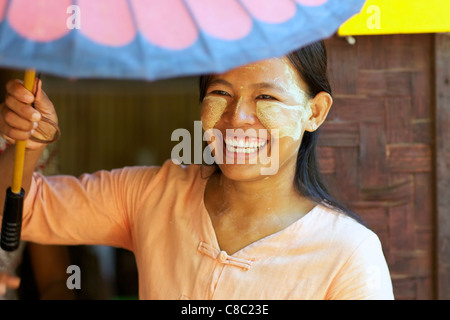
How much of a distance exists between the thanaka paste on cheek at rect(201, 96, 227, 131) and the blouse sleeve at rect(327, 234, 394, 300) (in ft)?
1.70

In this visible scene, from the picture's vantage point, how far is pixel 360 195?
6.91 ft

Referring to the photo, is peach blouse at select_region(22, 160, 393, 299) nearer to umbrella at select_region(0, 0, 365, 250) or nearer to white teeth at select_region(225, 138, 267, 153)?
white teeth at select_region(225, 138, 267, 153)

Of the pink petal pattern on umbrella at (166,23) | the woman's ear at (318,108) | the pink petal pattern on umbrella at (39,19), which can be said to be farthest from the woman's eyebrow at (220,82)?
the pink petal pattern on umbrella at (39,19)

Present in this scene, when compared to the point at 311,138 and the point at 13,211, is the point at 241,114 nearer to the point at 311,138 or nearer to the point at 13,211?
the point at 311,138

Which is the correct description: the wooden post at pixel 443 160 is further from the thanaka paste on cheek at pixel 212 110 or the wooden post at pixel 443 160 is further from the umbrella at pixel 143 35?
the umbrella at pixel 143 35

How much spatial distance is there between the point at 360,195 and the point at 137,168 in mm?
793

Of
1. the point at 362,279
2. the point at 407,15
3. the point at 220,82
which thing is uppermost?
the point at 407,15

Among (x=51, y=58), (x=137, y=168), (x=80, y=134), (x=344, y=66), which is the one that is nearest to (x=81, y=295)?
(x=137, y=168)

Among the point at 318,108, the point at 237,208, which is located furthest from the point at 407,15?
the point at 237,208

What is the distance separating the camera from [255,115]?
158cm

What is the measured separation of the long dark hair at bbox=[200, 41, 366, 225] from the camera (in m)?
1.63

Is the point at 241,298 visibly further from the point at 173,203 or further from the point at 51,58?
the point at 51,58

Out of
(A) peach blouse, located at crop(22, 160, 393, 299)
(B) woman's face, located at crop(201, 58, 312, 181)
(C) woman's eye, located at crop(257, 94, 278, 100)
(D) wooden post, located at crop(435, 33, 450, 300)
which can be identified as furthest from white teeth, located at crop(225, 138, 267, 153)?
(D) wooden post, located at crop(435, 33, 450, 300)

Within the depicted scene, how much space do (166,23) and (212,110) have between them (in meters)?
0.58
